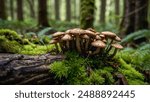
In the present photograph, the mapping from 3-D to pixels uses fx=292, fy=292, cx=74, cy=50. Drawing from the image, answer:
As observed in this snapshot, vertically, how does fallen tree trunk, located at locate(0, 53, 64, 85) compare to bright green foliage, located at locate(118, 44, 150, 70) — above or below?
above

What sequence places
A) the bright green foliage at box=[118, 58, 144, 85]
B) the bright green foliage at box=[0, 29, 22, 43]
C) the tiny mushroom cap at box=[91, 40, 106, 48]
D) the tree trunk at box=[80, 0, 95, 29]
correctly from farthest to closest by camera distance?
the tree trunk at box=[80, 0, 95, 29] < the bright green foliage at box=[0, 29, 22, 43] < the bright green foliage at box=[118, 58, 144, 85] < the tiny mushroom cap at box=[91, 40, 106, 48]

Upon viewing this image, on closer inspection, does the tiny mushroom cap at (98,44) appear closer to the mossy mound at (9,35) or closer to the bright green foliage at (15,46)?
the bright green foliage at (15,46)

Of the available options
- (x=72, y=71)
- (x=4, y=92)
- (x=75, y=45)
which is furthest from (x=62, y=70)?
(x=4, y=92)

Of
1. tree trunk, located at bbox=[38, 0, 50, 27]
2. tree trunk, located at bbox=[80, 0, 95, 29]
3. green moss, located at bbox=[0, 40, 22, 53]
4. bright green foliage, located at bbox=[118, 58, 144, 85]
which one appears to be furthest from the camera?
tree trunk, located at bbox=[38, 0, 50, 27]

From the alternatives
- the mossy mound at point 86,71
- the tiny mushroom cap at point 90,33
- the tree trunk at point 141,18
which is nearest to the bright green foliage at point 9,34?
the mossy mound at point 86,71

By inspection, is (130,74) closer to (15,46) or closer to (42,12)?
(15,46)

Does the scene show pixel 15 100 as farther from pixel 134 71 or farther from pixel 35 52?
pixel 134 71

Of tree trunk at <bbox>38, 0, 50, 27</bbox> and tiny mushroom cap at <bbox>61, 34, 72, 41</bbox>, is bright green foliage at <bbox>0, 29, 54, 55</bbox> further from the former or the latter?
tree trunk at <bbox>38, 0, 50, 27</bbox>

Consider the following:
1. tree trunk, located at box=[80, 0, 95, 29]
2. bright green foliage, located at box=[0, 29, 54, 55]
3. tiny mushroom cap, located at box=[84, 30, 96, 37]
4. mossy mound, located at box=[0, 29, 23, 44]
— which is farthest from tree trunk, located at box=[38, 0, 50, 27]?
tiny mushroom cap, located at box=[84, 30, 96, 37]
